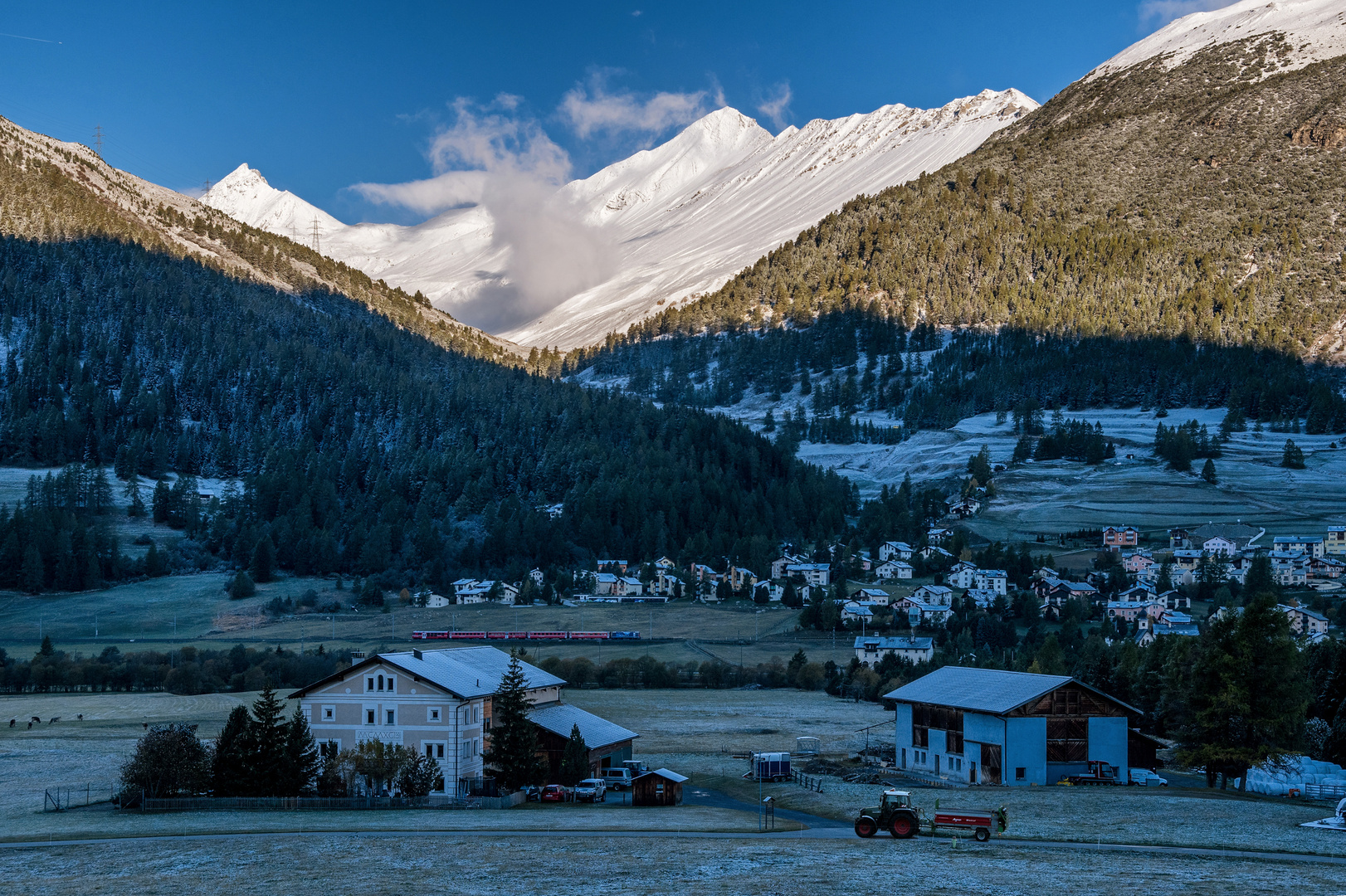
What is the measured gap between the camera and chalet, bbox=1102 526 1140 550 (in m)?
171

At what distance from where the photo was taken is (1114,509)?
19062cm

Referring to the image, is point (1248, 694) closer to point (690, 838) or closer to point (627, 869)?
point (690, 838)

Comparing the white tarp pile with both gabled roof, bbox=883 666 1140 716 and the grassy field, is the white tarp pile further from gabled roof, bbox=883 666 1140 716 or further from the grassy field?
the grassy field

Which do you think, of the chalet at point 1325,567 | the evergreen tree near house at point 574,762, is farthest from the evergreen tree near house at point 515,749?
the chalet at point 1325,567

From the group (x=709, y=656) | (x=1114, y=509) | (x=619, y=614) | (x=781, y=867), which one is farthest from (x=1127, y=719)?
(x=1114, y=509)

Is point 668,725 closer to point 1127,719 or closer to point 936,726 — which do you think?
point 936,726

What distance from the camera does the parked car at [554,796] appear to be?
49.5 meters

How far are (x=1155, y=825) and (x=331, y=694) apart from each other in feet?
108

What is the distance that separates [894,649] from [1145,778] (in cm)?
5064

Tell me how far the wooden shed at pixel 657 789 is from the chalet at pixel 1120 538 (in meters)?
135

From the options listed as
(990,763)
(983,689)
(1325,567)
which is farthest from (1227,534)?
(990,763)

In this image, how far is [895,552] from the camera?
170750 millimetres

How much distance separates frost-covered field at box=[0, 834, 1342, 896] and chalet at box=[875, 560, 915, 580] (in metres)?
125

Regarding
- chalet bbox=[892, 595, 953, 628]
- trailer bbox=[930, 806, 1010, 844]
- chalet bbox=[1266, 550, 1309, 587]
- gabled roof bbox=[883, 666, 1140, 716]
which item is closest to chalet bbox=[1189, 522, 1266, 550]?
chalet bbox=[1266, 550, 1309, 587]
